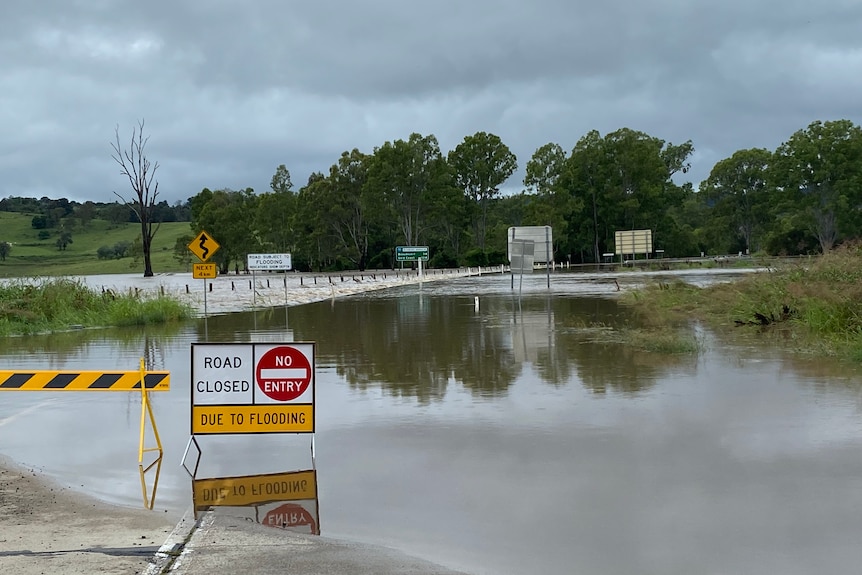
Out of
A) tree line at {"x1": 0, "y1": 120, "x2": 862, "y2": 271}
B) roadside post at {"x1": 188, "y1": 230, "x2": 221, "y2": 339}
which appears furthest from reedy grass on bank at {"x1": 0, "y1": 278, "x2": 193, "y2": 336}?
tree line at {"x1": 0, "y1": 120, "x2": 862, "y2": 271}

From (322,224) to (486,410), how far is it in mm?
105492

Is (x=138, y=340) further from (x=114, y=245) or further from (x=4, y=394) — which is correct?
(x=114, y=245)

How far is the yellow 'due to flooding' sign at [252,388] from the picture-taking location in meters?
8.77

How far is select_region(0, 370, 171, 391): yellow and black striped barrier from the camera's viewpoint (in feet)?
27.3

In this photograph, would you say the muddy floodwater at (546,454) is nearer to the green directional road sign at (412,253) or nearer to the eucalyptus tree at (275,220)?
the green directional road sign at (412,253)

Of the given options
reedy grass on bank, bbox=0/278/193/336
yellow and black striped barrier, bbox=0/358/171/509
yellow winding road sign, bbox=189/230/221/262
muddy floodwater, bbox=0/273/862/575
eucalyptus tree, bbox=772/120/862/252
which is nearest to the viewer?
muddy floodwater, bbox=0/273/862/575

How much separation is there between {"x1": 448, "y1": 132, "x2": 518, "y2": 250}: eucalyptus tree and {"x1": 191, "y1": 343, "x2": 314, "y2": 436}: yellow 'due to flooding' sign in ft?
342

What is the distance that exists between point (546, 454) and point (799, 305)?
13123mm

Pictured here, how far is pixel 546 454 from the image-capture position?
27.7 ft

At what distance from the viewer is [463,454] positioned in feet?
28.1

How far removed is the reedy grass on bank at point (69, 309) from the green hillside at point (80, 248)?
317 ft

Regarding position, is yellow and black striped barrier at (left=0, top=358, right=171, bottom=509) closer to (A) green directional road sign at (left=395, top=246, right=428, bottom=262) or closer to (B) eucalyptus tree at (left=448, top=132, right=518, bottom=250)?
(A) green directional road sign at (left=395, top=246, right=428, bottom=262)

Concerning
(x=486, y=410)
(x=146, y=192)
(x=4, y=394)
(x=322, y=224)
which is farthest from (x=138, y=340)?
(x=322, y=224)

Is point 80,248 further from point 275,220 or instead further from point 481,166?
point 481,166
